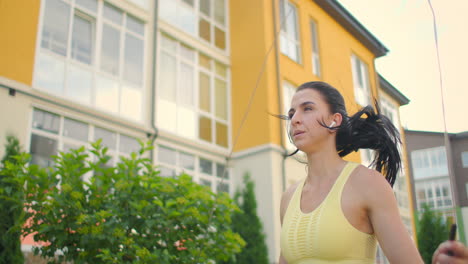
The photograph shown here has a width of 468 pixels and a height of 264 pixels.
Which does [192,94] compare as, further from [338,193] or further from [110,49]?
[338,193]

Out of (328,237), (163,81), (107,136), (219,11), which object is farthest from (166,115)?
(328,237)

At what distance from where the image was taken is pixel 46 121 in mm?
→ 8609

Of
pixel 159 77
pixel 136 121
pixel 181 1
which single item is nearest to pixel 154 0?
pixel 181 1

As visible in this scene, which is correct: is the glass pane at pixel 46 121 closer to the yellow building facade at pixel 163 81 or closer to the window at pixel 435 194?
the yellow building facade at pixel 163 81

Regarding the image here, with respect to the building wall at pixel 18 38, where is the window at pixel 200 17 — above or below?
above

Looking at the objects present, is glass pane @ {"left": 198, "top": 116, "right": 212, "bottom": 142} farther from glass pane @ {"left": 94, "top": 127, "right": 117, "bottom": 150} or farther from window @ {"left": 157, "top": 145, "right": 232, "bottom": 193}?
glass pane @ {"left": 94, "top": 127, "right": 117, "bottom": 150}

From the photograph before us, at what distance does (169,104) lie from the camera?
11219 mm

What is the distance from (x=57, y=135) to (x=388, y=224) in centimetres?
811

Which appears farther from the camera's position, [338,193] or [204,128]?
[204,128]

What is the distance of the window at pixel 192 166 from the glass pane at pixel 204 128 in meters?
0.52

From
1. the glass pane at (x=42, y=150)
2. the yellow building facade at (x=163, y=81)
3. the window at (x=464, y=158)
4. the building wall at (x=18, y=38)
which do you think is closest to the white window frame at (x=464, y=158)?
the window at (x=464, y=158)

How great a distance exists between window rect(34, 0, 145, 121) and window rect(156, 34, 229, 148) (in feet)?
2.28

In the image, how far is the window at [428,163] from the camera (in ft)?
5.22

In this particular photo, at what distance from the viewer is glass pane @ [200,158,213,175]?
1173 cm
